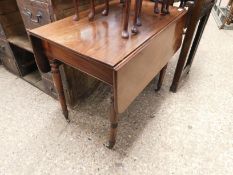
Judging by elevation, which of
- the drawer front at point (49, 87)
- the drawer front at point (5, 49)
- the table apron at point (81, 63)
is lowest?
the drawer front at point (49, 87)

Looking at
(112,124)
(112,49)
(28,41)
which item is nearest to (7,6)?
(28,41)

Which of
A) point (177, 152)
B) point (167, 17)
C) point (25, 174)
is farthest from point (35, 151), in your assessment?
point (167, 17)

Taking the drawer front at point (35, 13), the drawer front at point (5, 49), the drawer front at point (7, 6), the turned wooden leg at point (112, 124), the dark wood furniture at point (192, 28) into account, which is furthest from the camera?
the drawer front at point (5, 49)

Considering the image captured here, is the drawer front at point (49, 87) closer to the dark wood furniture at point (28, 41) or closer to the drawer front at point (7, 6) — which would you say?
the dark wood furniture at point (28, 41)

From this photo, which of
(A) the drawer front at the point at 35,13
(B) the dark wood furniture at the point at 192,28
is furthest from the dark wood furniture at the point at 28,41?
(B) the dark wood furniture at the point at 192,28

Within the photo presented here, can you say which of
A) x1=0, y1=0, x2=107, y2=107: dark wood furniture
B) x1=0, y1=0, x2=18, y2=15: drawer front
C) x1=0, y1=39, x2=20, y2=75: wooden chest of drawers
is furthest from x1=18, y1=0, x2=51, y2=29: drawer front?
x1=0, y1=39, x2=20, y2=75: wooden chest of drawers

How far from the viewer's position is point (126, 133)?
133 centimetres

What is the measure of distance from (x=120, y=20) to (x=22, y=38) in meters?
0.96

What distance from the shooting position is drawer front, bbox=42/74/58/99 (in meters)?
1.49

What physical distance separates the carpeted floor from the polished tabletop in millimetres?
693

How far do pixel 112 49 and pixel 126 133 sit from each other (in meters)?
0.71

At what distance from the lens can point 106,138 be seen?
1.29 meters

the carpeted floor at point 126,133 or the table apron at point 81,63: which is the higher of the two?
the table apron at point 81,63

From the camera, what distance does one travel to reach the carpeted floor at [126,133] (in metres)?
1.13
